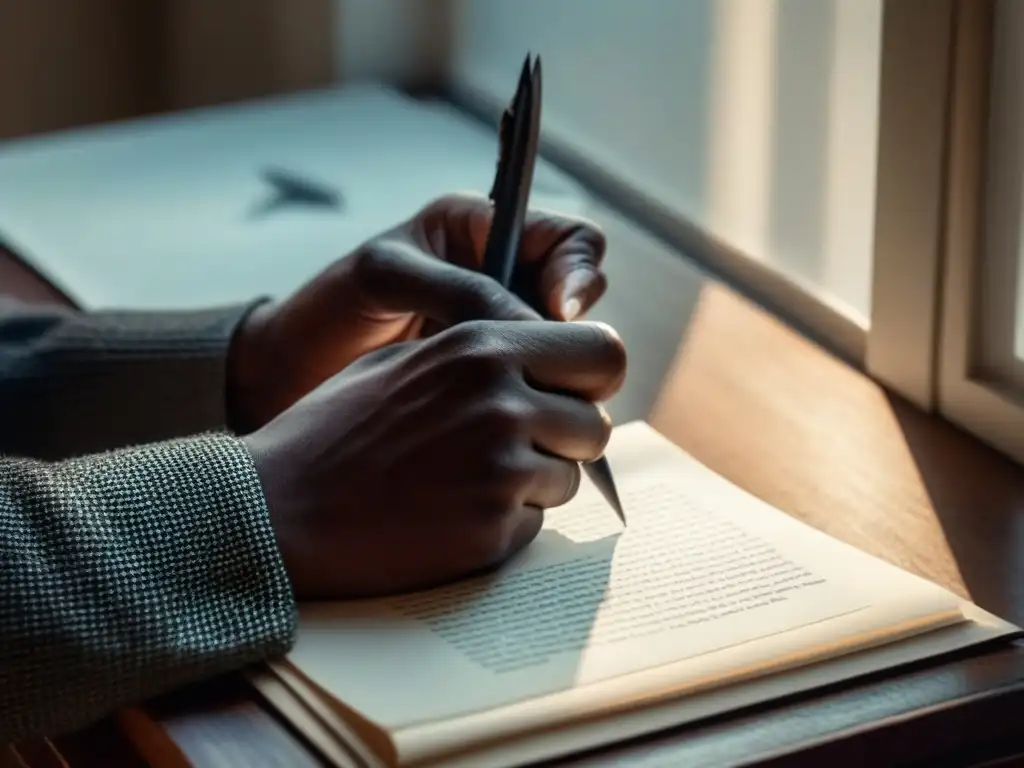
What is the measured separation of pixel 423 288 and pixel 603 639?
0.28 meters

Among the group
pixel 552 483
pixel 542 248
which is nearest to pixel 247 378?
pixel 542 248

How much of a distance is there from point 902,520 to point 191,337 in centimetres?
43

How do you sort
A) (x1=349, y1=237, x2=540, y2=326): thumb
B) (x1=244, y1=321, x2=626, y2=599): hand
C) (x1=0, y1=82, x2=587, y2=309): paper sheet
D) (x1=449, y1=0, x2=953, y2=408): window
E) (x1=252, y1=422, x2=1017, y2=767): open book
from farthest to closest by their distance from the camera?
(x1=0, y1=82, x2=587, y2=309): paper sheet
(x1=449, y1=0, x2=953, y2=408): window
(x1=349, y1=237, x2=540, y2=326): thumb
(x1=244, y1=321, x2=626, y2=599): hand
(x1=252, y1=422, x2=1017, y2=767): open book

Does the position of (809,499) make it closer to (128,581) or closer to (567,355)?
(567,355)

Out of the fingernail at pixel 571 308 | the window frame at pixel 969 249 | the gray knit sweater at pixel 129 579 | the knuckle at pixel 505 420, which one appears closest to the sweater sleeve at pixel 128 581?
the gray knit sweater at pixel 129 579

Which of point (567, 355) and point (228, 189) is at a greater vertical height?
point (567, 355)

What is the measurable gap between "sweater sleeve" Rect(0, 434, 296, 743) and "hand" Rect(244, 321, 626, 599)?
26 mm

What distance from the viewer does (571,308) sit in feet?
2.94

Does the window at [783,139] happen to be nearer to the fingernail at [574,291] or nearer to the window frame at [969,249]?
the window frame at [969,249]

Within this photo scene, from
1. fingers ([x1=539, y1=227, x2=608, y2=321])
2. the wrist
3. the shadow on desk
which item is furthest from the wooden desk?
the wrist

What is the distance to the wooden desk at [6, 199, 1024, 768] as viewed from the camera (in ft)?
2.13

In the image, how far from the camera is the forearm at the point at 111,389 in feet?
3.29

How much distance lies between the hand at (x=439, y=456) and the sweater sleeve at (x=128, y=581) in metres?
0.03

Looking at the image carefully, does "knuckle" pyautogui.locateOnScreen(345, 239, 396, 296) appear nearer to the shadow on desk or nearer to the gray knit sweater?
the gray knit sweater
